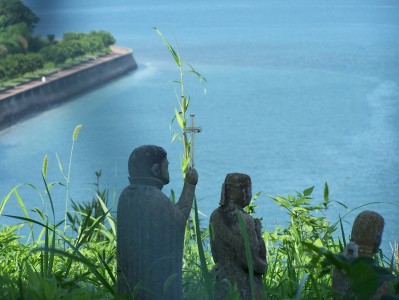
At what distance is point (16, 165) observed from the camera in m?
9.66

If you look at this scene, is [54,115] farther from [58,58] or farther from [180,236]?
[180,236]

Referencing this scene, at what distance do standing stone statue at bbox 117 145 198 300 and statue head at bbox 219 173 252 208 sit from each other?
0.15 metres

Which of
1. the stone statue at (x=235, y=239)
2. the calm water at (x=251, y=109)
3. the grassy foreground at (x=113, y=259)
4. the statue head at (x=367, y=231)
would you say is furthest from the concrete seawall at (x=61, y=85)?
the statue head at (x=367, y=231)

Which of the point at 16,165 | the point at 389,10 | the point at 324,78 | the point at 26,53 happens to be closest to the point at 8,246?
the point at 16,165

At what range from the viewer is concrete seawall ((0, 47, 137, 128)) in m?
11.0

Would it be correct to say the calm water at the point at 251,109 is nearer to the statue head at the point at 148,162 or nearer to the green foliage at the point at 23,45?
the green foliage at the point at 23,45

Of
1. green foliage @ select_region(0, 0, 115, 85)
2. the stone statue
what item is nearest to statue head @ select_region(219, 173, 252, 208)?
the stone statue

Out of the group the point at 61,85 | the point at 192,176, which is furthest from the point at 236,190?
the point at 61,85

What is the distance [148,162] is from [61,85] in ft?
36.1

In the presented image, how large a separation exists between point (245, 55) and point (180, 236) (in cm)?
1461

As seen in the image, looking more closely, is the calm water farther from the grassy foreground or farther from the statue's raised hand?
the statue's raised hand

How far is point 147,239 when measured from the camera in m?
1.79

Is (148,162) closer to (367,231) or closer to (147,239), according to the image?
(147,239)

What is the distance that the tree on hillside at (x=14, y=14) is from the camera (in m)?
10.8
